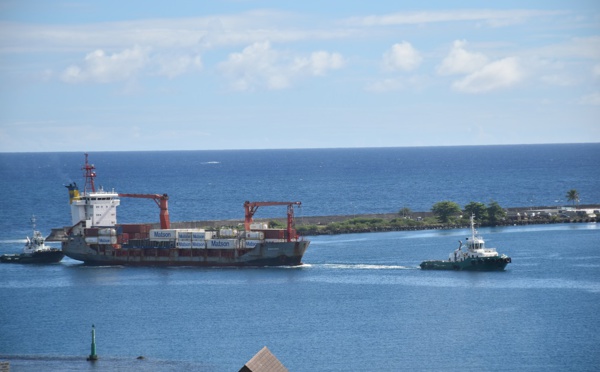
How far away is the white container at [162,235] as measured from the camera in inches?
4291

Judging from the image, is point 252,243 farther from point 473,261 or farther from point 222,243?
point 473,261

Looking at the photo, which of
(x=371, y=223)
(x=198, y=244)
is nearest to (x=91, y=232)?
(x=198, y=244)

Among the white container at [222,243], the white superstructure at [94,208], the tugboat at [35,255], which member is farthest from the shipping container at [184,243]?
the tugboat at [35,255]

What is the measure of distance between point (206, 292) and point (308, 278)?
32.4ft

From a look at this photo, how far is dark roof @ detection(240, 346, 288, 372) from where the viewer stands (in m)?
38.7

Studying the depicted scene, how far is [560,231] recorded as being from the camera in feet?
425

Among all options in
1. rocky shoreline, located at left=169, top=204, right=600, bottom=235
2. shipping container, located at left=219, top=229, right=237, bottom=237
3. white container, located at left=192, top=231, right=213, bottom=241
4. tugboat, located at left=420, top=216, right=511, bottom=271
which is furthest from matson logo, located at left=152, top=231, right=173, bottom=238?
tugboat, located at left=420, top=216, right=511, bottom=271

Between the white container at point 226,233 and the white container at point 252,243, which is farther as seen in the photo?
the white container at point 226,233

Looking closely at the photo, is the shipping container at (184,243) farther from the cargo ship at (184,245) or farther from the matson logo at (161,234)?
the matson logo at (161,234)

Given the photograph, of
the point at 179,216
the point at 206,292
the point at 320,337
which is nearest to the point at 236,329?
the point at 320,337

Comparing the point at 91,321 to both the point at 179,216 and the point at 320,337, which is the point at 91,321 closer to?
the point at 320,337

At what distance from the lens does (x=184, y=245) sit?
108 meters

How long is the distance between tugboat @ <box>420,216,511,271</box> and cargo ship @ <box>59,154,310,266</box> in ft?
43.3

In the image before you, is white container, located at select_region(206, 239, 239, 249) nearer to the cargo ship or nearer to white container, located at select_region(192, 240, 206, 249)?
the cargo ship
